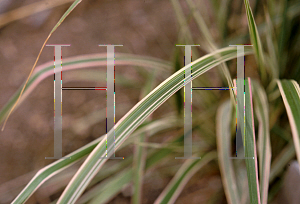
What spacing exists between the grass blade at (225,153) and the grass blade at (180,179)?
0.13ft

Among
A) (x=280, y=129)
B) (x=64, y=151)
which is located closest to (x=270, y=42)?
(x=280, y=129)

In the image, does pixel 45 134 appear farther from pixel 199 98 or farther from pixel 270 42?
pixel 270 42

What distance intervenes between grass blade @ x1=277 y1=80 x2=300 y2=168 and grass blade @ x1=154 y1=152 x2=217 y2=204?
154 millimetres

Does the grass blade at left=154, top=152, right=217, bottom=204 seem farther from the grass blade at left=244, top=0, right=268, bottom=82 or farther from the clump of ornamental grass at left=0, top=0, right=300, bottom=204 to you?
the grass blade at left=244, top=0, right=268, bottom=82

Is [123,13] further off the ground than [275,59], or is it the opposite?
[123,13]

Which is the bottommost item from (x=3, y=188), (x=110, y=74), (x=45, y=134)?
(x=3, y=188)

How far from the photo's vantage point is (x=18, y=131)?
434 millimetres

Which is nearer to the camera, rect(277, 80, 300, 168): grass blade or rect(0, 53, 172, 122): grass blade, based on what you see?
rect(277, 80, 300, 168): grass blade

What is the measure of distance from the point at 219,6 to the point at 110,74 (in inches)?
9.4

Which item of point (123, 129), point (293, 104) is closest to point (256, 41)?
point (293, 104)

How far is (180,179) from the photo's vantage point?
1.01ft

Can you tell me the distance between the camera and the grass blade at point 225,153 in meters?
0.29

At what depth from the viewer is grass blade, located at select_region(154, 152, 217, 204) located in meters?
0.29

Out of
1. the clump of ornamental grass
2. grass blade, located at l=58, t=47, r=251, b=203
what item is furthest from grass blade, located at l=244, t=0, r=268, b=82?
grass blade, located at l=58, t=47, r=251, b=203
